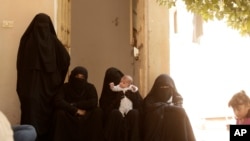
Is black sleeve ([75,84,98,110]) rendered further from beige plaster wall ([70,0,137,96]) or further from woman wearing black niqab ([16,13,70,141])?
beige plaster wall ([70,0,137,96])

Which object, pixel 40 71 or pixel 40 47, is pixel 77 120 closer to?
pixel 40 71

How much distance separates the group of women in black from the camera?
12.1ft

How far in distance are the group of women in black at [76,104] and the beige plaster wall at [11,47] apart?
0.24 m

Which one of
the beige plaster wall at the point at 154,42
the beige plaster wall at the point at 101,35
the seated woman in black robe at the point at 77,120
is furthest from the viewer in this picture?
the beige plaster wall at the point at 101,35

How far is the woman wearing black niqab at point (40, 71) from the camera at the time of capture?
13.1ft

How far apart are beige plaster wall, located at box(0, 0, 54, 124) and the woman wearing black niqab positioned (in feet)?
0.72

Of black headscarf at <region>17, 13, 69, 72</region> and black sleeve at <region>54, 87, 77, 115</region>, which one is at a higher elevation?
black headscarf at <region>17, 13, 69, 72</region>

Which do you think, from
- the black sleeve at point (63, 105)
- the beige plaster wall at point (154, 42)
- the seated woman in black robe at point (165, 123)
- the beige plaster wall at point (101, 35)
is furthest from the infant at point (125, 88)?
the beige plaster wall at point (101, 35)

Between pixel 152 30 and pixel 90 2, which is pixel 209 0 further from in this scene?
pixel 90 2

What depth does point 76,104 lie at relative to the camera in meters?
3.92

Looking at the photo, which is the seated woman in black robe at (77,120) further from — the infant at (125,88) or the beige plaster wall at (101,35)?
the beige plaster wall at (101,35)

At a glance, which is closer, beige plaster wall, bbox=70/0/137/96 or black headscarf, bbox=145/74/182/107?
black headscarf, bbox=145/74/182/107

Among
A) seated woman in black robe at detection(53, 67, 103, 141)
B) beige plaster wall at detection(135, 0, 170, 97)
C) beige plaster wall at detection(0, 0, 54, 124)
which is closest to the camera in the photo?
seated woman in black robe at detection(53, 67, 103, 141)

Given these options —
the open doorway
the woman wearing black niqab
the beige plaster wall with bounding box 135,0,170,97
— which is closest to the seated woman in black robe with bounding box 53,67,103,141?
the woman wearing black niqab
